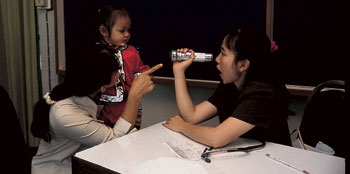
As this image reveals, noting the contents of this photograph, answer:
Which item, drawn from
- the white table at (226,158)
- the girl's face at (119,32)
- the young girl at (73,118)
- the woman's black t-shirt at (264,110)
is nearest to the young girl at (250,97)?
the woman's black t-shirt at (264,110)

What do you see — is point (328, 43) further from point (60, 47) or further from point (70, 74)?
point (60, 47)

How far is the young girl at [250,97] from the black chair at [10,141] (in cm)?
58

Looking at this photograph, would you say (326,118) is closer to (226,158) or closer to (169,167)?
(226,158)

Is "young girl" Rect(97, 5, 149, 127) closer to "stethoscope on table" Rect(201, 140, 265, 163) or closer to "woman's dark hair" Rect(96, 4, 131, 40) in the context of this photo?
"woman's dark hair" Rect(96, 4, 131, 40)

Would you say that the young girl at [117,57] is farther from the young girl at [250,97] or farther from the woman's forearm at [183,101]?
the young girl at [250,97]

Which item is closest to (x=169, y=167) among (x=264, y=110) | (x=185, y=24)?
(x=264, y=110)

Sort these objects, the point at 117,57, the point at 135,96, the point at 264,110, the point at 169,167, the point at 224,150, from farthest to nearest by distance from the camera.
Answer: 1. the point at 117,57
2. the point at 135,96
3. the point at 264,110
4. the point at 224,150
5. the point at 169,167

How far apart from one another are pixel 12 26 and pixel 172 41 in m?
1.51

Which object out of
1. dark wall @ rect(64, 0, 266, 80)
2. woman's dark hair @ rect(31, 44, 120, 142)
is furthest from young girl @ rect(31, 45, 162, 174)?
dark wall @ rect(64, 0, 266, 80)

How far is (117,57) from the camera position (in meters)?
1.73

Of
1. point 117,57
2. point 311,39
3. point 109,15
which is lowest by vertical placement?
point 117,57

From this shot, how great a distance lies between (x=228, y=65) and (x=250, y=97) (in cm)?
18

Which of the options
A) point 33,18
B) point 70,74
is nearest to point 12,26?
point 33,18

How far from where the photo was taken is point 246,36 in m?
1.25
